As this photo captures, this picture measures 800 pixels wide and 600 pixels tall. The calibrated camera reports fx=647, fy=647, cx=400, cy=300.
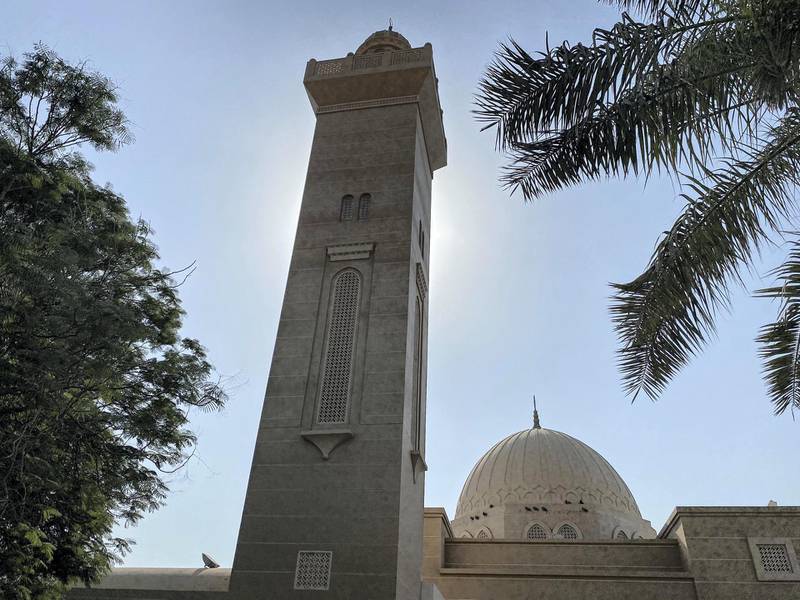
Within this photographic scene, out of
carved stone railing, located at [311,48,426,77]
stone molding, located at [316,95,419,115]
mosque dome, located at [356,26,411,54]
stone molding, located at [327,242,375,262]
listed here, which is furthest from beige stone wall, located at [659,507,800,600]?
mosque dome, located at [356,26,411,54]

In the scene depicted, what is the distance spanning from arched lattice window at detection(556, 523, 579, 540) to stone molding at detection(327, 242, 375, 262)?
47.2 ft

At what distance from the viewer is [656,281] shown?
5.82m

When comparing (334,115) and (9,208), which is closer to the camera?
(9,208)

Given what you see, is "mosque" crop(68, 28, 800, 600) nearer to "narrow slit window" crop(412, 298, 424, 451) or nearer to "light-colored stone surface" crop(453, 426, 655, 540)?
"narrow slit window" crop(412, 298, 424, 451)

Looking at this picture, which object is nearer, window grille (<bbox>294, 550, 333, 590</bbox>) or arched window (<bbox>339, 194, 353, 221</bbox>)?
window grille (<bbox>294, 550, 333, 590</bbox>)

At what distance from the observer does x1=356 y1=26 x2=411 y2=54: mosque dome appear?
17969 millimetres

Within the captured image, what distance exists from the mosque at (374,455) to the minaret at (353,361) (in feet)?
A: 0.09

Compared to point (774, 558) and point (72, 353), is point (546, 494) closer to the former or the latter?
point (774, 558)

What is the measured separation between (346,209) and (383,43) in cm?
659

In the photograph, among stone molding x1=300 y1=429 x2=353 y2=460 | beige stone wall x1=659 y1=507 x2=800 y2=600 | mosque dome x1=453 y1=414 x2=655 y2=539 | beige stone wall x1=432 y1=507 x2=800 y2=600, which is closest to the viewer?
stone molding x1=300 y1=429 x2=353 y2=460

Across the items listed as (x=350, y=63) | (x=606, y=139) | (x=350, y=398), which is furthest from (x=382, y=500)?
(x=350, y=63)

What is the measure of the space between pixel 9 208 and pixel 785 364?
864 cm

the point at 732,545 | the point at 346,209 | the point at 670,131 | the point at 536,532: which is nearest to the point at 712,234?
the point at 670,131

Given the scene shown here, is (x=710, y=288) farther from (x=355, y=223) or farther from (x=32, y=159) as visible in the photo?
(x=355, y=223)
